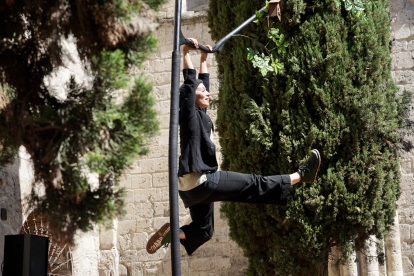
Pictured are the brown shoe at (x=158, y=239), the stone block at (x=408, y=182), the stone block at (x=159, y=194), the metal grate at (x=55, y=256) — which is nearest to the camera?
the brown shoe at (x=158, y=239)

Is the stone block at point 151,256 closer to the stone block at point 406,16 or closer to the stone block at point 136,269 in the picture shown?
the stone block at point 136,269

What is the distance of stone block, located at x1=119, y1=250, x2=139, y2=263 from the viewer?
7.61 meters

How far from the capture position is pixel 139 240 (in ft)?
25.1

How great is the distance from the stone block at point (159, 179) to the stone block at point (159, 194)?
6 cm

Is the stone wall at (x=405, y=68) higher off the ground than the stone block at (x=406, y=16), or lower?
lower

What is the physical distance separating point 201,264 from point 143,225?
3.22ft

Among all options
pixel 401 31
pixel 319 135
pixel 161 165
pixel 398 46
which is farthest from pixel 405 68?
pixel 161 165

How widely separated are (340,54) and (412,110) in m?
2.10

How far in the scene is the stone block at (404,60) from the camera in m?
7.29

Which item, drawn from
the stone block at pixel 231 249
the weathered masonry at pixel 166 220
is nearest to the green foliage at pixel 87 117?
the weathered masonry at pixel 166 220

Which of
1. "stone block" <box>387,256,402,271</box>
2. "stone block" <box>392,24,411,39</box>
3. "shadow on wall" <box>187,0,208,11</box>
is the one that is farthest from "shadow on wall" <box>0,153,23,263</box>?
"stone block" <box>392,24,411,39</box>

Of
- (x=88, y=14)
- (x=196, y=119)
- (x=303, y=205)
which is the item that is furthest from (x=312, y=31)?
(x=88, y=14)

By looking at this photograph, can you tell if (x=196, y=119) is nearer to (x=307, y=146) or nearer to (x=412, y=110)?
(x=307, y=146)

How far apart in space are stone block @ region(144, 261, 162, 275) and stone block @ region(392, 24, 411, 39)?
175 inches
